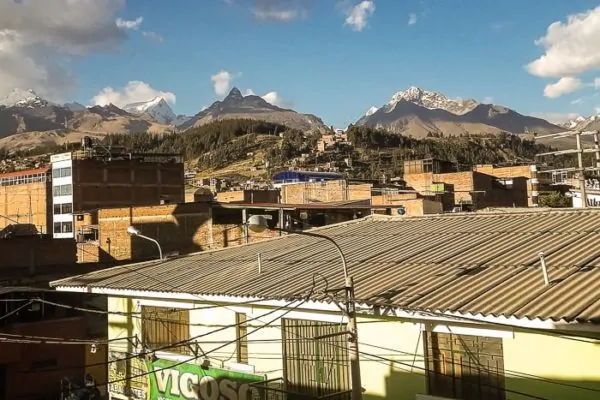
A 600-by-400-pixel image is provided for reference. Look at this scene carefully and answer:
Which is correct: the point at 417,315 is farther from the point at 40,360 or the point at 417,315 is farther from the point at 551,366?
the point at 40,360

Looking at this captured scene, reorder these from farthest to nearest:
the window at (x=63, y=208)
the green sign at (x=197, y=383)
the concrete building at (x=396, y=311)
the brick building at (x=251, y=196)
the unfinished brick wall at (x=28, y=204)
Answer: the unfinished brick wall at (x=28, y=204) < the window at (x=63, y=208) < the brick building at (x=251, y=196) < the green sign at (x=197, y=383) < the concrete building at (x=396, y=311)

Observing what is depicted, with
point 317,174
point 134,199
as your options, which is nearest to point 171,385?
point 134,199

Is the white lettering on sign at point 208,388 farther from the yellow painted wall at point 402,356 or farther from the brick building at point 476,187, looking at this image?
the brick building at point 476,187

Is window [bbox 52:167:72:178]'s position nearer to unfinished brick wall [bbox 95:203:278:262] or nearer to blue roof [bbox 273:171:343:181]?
unfinished brick wall [bbox 95:203:278:262]

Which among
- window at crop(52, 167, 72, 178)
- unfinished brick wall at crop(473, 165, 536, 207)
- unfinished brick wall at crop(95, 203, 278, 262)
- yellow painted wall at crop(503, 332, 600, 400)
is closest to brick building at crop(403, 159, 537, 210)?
unfinished brick wall at crop(473, 165, 536, 207)

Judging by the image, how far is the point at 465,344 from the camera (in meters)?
7.93

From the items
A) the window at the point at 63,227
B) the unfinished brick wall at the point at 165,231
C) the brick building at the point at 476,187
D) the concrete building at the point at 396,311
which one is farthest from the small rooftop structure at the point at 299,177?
the concrete building at the point at 396,311

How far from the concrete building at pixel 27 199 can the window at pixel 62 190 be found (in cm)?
216

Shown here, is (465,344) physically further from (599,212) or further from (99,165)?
(99,165)

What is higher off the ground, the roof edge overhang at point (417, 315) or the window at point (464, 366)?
the roof edge overhang at point (417, 315)

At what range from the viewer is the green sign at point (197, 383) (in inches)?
416

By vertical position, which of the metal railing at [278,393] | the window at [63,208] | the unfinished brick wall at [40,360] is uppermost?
the window at [63,208]

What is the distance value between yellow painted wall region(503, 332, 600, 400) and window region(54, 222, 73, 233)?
5249cm

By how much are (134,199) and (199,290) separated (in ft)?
162
